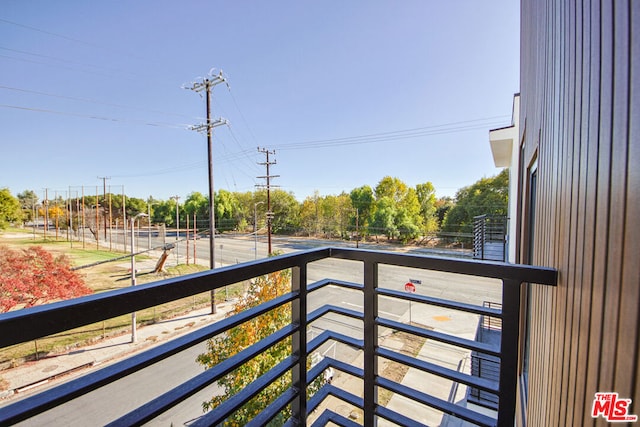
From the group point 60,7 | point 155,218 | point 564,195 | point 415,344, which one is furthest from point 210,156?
point 155,218

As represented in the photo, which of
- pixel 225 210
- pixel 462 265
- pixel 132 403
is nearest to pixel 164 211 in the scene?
pixel 225 210

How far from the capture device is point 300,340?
1144mm

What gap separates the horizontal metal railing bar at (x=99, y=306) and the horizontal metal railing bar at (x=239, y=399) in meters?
0.38

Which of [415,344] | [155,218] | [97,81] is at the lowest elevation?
[415,344]

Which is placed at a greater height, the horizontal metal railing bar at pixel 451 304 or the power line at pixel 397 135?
the power line at pixel 397 135

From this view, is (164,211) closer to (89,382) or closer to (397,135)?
(397,135)

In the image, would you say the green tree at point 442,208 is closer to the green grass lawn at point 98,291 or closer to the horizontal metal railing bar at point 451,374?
the green grass lawn at point 98,291

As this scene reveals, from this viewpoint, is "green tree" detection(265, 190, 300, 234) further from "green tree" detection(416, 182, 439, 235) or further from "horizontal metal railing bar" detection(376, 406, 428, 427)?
"horizontal metal railing bar" detection(376, 406, 428, 427)

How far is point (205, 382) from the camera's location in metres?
0.79

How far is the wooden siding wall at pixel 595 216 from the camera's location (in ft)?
1.24

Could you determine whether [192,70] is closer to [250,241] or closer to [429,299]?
[250,241]

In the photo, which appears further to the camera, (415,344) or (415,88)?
(415,88)

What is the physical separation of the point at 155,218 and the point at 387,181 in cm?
2017

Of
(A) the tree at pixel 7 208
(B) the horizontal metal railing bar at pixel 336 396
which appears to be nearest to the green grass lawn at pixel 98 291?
(A) the tree at pixel 7 208
